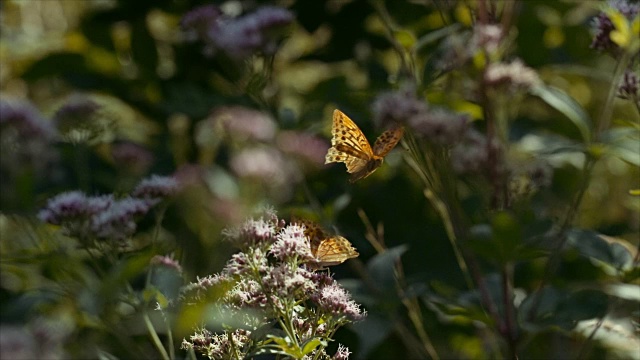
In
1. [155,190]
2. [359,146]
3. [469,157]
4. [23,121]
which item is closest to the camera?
[359,146]

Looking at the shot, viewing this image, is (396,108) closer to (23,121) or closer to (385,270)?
(385,270)

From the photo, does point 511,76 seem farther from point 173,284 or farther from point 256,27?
point 173,284

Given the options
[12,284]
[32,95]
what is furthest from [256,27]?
[32,95]

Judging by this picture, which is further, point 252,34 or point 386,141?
point 252,34

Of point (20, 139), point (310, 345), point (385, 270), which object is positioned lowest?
point (385, 270)

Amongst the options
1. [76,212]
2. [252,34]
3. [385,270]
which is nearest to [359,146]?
[76,212]

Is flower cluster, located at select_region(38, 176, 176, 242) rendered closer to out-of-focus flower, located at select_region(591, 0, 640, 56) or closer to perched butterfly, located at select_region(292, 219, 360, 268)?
perched butterfly, located at select_region(292, 219, 360, 268)

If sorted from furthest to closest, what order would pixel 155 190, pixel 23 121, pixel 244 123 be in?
pixel 244 123 → pixel 23 121 → pixel 155 190
